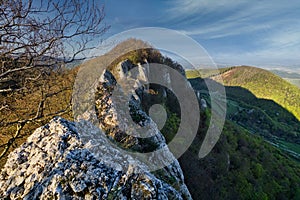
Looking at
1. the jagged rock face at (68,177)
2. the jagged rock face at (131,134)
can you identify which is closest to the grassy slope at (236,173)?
the jagged rock face at (131,134)

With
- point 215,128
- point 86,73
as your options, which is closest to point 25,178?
point 86,73

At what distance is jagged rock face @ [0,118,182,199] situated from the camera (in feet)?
15.6

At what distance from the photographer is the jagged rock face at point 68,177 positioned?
4762 mm

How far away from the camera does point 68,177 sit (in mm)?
4926

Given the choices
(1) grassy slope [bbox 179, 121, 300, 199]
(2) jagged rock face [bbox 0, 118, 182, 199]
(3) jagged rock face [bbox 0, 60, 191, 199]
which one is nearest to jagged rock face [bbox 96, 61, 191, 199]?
(3) jagged rock face [bbox 0, 60, 191, 199]

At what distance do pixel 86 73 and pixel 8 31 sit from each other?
7883 millimetres

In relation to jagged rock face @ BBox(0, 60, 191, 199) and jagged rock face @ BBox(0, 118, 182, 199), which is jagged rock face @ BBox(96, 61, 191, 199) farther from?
jagged rock face @ BBox(0, 118, 182, 199)

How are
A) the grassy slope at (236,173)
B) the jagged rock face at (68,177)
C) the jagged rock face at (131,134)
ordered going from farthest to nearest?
the grassy slope at (236,173) < the jagged rock face at (131,134) < the jagged rock face at (68,177)

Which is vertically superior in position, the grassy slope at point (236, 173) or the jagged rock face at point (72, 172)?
the jagged rock face at point (72, 172)

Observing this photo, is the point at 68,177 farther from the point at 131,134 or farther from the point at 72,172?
the point at 131,134

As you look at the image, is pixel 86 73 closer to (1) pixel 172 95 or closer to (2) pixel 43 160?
(2) pixel 43 160

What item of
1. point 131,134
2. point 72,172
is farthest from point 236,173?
point 72,172

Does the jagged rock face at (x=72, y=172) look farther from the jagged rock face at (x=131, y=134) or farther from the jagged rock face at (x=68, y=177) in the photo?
the jagged rock face at (x=131, y=134)

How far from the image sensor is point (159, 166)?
25.5ft
